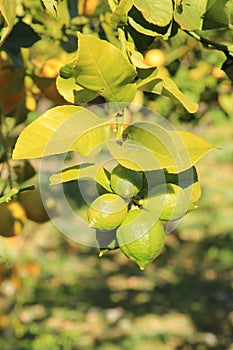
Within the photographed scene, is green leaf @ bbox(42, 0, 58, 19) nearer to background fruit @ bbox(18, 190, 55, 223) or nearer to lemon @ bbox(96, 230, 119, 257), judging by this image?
lemon @ bbox(96, 230, 119, 257)

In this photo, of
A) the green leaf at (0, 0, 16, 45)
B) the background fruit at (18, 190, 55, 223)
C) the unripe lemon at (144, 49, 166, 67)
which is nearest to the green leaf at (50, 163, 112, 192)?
the green leaf at (0, 0, 16, 45)

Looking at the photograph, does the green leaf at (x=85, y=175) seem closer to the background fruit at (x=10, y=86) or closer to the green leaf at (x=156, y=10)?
the green leaf at (x=156, y=10)

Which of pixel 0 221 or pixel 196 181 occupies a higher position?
pixel 196 181

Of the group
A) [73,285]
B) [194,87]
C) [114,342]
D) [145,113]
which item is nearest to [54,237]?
[73,285]

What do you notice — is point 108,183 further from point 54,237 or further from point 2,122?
point 54,237

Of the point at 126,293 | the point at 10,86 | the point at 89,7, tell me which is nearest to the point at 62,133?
the point at 10,86

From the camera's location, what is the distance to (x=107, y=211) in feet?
1.89

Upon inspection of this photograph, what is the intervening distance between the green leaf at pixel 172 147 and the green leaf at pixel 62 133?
0.12ft

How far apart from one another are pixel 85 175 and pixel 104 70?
8cm

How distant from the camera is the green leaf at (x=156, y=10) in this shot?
0.58 metres

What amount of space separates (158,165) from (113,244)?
0.41ft

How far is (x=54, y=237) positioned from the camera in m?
4.25

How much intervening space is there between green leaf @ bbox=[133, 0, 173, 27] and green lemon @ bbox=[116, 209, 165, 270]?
0.16m

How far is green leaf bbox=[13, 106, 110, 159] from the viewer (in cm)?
54
